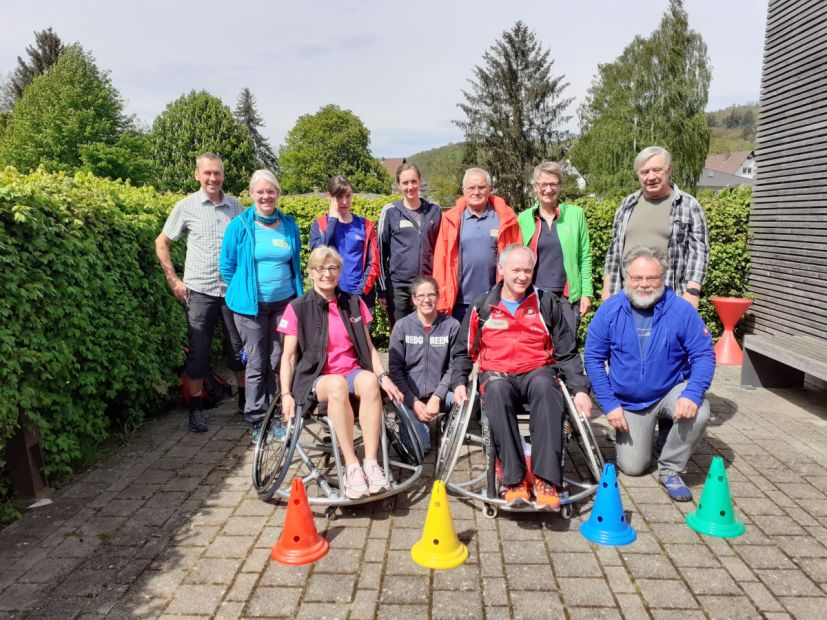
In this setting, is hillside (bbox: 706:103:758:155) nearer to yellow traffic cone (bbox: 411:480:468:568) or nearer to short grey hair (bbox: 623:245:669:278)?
short grey hair (bbox: 623:245:669:278)

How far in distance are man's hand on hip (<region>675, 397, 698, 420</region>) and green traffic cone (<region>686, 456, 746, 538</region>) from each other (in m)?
0.35

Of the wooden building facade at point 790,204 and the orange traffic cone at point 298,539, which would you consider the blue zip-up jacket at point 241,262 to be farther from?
the wooden building facade at point 790,204

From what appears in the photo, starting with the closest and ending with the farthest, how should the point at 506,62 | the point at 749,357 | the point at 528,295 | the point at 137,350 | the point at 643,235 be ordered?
the point at 528,295 → the point at 643,235 → the point at 137,350 → the point at 749,357 → the point at 506,62

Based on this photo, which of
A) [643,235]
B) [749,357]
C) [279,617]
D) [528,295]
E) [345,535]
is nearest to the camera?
[279,617]

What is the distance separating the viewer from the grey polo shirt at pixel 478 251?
404 cm

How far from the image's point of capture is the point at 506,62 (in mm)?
31203

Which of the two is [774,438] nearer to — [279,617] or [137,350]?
[279,617]

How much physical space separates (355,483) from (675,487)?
1.84m

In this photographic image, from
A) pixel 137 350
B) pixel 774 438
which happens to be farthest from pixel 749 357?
pixel 137 350

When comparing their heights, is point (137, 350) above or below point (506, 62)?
below

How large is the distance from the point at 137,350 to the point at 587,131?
109ft

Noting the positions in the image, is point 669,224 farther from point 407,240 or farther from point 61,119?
point 61,119

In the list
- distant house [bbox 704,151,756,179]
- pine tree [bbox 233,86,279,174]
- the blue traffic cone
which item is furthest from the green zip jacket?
distant house [bbox 704,151,756,179]

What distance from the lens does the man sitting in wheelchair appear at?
9.63 feet
